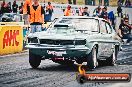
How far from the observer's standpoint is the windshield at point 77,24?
11.7 metres

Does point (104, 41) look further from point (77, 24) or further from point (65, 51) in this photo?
point (65, 51)

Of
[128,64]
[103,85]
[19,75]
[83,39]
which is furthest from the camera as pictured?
[128,64]

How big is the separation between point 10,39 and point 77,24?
5.24 meters

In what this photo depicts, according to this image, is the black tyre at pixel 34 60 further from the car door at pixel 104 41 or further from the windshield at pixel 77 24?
the car door at pixel 104 41

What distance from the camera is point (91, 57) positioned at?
11.1 metres

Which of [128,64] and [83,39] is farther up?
[83,39]

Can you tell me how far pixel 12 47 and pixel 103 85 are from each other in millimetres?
8655

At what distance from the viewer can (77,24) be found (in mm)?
12117

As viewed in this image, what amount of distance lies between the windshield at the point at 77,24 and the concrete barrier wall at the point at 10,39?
4238 mm

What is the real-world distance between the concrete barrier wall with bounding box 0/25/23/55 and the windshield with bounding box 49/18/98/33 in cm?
424

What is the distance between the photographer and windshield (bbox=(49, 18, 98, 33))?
11742mm

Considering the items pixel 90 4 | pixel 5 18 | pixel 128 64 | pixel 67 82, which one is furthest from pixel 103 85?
pixel 90 4

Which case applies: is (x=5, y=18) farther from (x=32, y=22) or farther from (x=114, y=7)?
(x=114, y=7)

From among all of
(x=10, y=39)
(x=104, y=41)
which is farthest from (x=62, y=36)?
(x=10, y=39)
